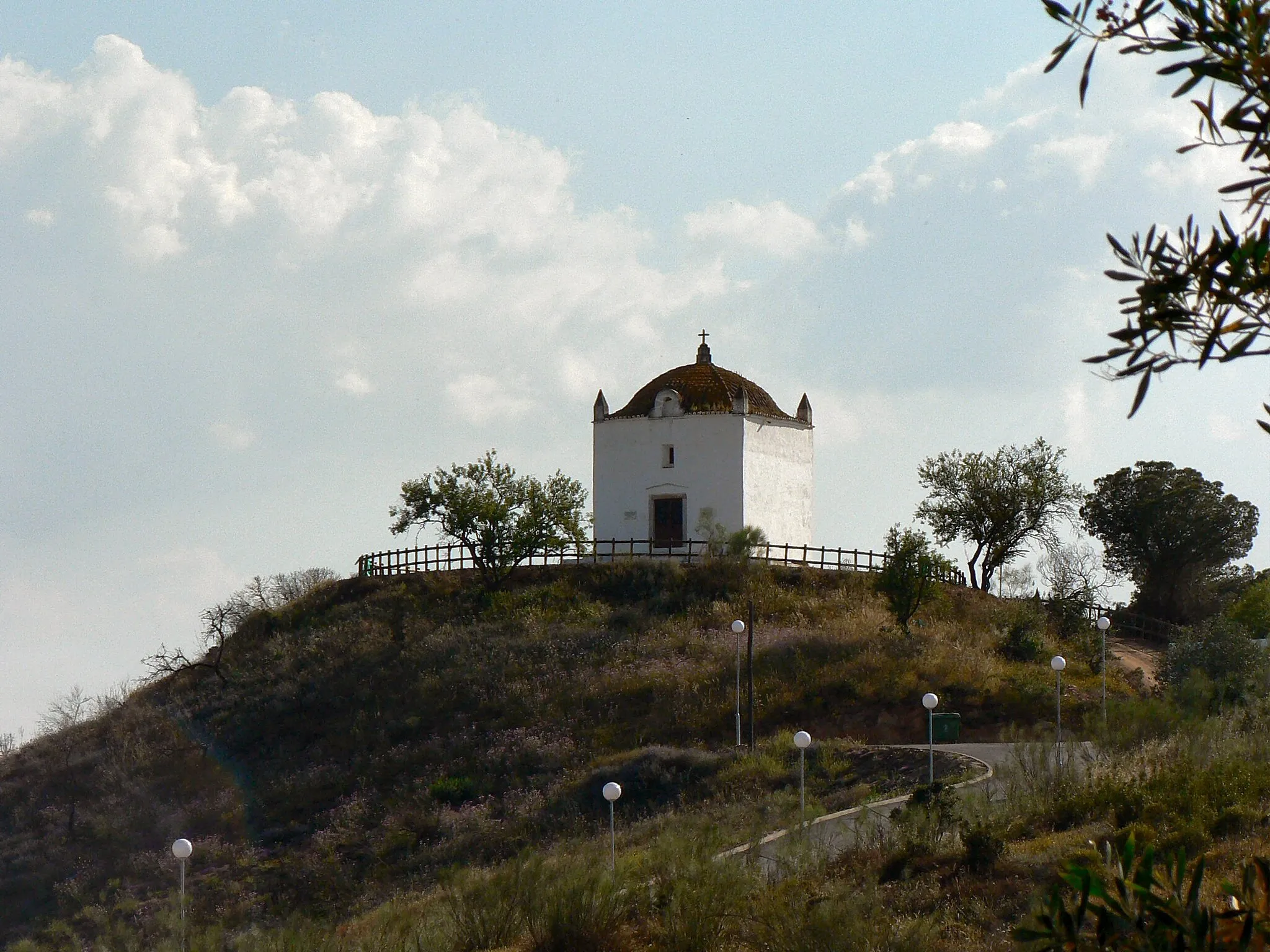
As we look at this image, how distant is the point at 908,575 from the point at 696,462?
9494 millimetres

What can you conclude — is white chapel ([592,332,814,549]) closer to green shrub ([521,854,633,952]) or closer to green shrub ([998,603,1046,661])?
green shrub ([998,603,1046,661])

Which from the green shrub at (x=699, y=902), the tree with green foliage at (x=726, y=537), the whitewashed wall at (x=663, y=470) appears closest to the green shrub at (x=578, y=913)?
the green shrub at (x=699, y=902)

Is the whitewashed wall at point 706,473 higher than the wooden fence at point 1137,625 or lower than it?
higher

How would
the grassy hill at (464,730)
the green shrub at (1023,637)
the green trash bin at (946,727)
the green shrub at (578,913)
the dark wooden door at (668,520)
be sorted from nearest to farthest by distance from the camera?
the green shrub at (578,913), the grassy hill at (464,730), the green trash bin at (946,727), the green shrub at (1023,637), the dark wooden door at (668,520)

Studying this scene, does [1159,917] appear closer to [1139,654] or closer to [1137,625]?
[1139,654]

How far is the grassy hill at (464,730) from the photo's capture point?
28.4m

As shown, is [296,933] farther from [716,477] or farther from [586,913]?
[716,477]

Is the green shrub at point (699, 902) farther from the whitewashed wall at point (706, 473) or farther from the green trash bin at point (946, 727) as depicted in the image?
the whitewashed wall at point (706, 473)

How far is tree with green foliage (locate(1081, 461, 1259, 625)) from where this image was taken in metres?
49.4

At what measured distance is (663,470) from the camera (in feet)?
151

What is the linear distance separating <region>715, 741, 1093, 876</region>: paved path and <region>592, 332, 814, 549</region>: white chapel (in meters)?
19.7

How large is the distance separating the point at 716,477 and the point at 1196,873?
1551 inches

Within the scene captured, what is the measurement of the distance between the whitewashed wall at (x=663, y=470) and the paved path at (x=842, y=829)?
1967 cm

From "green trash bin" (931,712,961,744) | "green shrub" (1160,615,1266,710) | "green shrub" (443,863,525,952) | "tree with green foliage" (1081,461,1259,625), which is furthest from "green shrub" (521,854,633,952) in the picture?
"tree with green foliage" (1081,461,1259,625)
